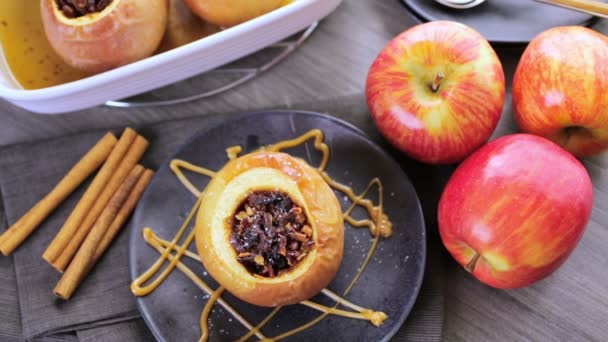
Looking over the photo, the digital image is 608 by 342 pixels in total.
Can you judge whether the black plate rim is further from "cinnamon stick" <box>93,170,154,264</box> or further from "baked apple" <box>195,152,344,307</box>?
"cinnamon stick" <box>93,170,154,264</box>

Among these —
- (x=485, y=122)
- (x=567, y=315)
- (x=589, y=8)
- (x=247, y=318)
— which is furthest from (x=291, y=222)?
(x=589, y=8)

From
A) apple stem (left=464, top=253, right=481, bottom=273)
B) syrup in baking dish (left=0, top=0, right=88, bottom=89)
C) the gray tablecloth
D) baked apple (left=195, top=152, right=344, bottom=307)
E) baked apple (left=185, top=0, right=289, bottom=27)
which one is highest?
baked apple (left=185, top=0, right=289, bottom=27)

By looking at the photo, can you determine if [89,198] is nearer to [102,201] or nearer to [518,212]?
[102,201]

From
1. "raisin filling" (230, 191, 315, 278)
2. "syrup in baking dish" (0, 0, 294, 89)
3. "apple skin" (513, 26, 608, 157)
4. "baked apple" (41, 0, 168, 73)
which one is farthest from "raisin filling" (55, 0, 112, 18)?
"apple skin" (513, 26, 608, 157)

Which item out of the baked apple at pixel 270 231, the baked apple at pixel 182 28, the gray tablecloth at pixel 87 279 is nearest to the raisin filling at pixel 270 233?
the baked apple at pixel 270 231

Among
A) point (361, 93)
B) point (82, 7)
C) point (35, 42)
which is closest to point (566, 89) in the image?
point (361, 93)
